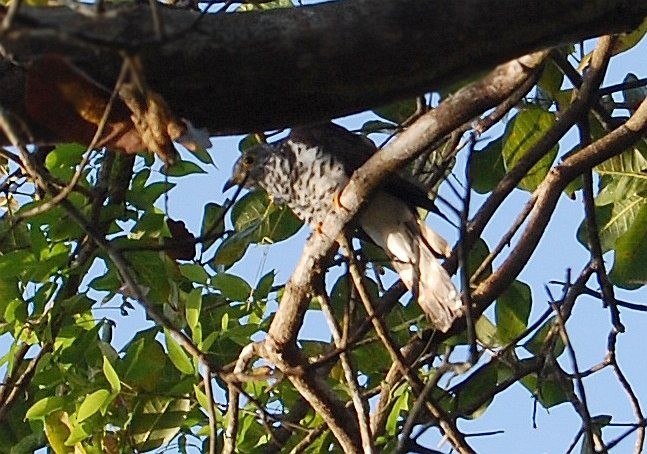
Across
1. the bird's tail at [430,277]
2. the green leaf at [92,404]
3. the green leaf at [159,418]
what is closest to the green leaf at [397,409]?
the bird's tail at [430,277]

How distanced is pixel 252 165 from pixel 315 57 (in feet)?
7.58

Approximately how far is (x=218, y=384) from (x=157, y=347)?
19cm

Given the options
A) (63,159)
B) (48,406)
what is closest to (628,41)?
(63,159)

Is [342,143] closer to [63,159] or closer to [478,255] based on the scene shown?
[478,255]

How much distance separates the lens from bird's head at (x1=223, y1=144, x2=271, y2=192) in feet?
12.7

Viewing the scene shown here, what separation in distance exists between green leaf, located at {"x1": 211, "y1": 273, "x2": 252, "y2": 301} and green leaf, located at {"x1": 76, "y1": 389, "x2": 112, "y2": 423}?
38 cm

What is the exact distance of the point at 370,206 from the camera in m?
2.89

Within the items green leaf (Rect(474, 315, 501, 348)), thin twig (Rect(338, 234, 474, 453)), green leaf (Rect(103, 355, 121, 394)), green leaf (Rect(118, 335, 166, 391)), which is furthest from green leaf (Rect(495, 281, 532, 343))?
green leaf (Rect(103, 355, 121, 394))

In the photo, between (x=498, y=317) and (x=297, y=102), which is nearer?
(x=297, y=102)

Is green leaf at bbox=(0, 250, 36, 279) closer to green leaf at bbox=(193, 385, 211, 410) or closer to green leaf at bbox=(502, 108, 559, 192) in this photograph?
green leaf at bbox=(193, 385, 211, 410)

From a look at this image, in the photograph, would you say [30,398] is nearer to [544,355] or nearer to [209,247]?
[209,247]

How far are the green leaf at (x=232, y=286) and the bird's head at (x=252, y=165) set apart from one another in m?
0.75

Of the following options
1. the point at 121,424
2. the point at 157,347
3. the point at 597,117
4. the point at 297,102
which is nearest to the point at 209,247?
the point at 157,347

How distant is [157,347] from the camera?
288 cm
